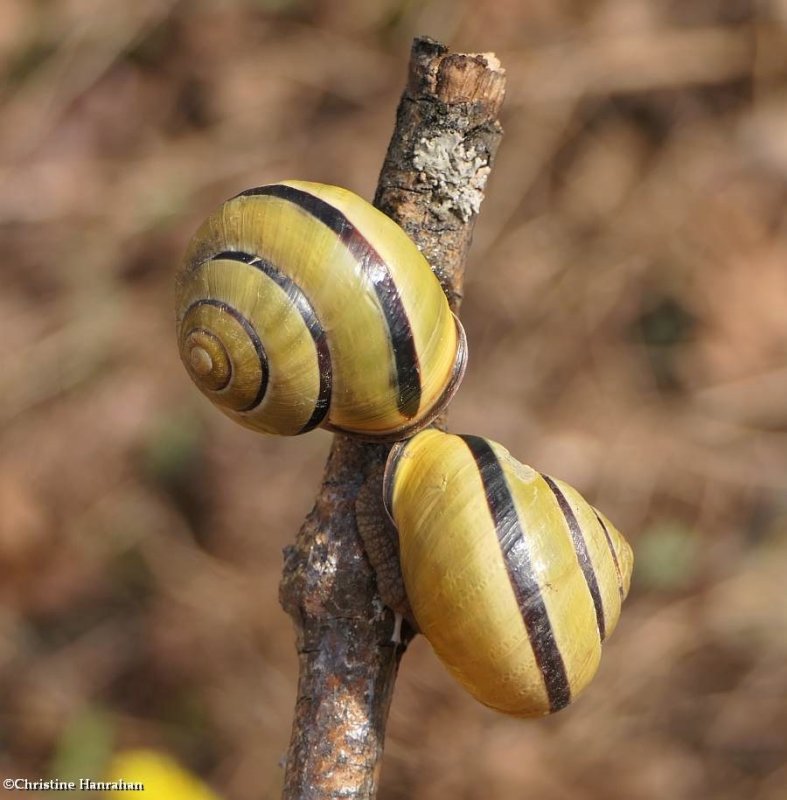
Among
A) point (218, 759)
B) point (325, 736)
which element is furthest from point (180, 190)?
point (325, 736)

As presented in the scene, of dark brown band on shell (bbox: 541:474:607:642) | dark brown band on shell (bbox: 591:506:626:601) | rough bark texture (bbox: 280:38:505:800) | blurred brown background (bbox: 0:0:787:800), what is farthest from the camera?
blurred brown background (bbox: 0:0:787:800)

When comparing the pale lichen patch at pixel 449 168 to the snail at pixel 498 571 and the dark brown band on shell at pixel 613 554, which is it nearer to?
the snail at pixel 498 571

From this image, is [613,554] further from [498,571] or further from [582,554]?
[498,571]

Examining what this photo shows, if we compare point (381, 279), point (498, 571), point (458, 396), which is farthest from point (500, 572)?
point (458, 396)

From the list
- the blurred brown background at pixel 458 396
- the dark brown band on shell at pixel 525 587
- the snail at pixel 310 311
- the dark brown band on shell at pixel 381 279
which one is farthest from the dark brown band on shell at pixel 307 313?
the blurred brown background at pixel 458 396

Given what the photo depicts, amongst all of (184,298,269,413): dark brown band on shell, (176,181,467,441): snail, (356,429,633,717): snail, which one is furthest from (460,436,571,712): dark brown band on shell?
(184,298,269,413): dark brown band on shell

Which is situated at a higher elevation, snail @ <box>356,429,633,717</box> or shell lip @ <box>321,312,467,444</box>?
shell lip @ <box>321,312,467,444</box>

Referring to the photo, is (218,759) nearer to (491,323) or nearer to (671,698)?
(671,698)

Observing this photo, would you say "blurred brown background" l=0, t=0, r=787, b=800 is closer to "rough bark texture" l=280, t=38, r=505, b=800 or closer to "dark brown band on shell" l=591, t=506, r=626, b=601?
"dark brown band on shell" l=591, t=506, r=626, b=601
